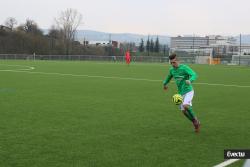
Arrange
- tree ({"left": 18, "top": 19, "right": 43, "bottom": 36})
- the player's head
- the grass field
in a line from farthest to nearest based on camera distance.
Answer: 1. tree ({"left": 18, "top": 19, "right": 43, "bottom": 36})
2. the player's head
3. the grass field

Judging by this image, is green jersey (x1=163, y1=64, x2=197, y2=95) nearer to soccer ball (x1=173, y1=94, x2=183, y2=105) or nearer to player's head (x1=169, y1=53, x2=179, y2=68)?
player's head (x1=169, y1=53, x2=179, y2=68)

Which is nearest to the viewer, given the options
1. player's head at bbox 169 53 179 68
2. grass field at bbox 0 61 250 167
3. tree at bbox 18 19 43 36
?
grass field at bbox 0 61 250 167

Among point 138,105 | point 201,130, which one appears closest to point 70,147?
point 201,130

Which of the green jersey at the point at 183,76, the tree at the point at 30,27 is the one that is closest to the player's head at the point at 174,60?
the green jersey at the point at 183,76

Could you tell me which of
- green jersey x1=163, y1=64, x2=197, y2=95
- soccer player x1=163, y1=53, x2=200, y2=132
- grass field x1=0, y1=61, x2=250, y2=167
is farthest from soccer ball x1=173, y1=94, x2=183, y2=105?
grass field x1=0, y1=61, x2=250, y2=167

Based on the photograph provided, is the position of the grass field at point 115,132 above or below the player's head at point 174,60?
below

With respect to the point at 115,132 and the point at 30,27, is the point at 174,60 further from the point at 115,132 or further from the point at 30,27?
the point at 30,27

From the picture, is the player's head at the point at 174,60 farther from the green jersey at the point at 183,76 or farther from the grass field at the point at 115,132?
the grass field at the point at 115,132

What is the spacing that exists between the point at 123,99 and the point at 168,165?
8.85 metres

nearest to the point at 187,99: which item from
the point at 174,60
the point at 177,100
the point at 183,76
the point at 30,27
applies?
the point at 177,100

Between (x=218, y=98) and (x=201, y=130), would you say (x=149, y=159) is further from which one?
(x=218, y=98)

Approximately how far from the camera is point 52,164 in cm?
627

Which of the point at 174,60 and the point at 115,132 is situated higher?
the point at 174,60

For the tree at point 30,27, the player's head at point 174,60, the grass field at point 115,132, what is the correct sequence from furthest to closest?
the tree at point 30,27 → the player's head at point 174,60 → the grass field at point 115,132
